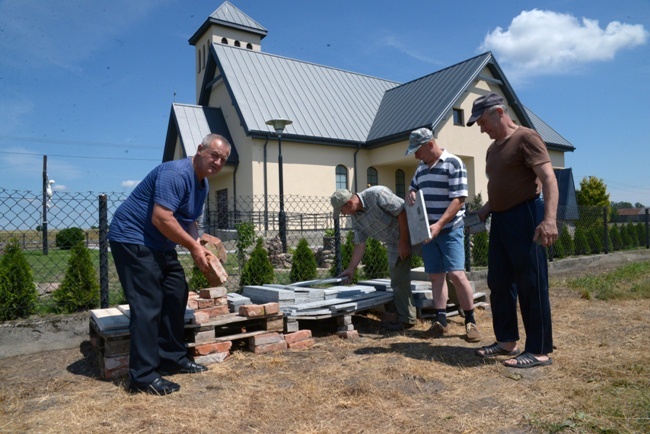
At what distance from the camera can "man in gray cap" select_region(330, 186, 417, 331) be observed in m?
4.48

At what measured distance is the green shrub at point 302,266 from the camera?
7.18m

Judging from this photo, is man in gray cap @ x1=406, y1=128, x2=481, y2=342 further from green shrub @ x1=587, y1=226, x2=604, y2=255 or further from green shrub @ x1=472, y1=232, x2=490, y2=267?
green shrub @ x1=587, y1=226, x2=604, y2=255

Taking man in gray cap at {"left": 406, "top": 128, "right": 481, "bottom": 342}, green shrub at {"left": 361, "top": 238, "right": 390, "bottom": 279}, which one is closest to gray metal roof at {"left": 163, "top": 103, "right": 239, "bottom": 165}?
green shrub at {"left": 361, "top": 238, "right": 390, "bottom": 279}

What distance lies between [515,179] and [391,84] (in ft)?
76.2

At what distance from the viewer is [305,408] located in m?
2.79

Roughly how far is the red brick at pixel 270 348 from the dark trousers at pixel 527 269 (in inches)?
76.1

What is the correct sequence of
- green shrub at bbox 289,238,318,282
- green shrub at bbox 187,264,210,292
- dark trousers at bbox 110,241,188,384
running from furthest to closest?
green shrub at bbox 289,238,318,282 → green shrub at bbox 187,264,210,292 → dark trousers at bbox 110,241,188,384

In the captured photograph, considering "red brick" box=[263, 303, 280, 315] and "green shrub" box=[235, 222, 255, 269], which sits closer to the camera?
"red brick" box=[263, 303, 280, 315]

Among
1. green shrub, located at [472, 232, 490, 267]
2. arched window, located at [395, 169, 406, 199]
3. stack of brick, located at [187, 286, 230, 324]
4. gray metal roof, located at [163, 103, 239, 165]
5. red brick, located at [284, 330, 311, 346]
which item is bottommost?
red brick, located at [284, 330, 311, 346]

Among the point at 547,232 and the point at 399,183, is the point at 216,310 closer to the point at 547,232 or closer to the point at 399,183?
the point at 547,232

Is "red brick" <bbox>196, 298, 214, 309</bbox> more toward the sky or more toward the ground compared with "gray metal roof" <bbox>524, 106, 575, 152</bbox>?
more toward the ground

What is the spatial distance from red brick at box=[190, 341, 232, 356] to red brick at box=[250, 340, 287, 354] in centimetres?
25

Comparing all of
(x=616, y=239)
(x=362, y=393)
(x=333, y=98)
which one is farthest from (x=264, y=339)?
(x=333, y=98)

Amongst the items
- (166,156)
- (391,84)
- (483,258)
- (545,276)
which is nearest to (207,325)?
(545,276)
